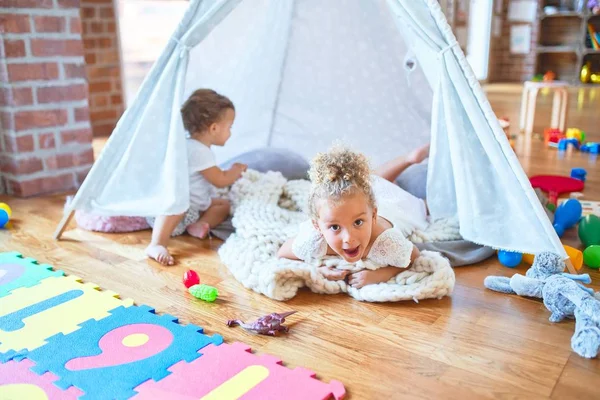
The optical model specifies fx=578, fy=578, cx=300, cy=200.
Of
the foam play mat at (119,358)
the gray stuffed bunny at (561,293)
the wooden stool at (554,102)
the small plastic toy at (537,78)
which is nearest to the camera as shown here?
the foam play mat at (119,358)

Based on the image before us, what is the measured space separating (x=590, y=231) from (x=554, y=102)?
229 cm

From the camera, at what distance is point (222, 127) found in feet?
6.38

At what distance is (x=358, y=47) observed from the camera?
2301 millimetres

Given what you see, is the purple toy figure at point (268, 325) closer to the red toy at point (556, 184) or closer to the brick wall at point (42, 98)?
the red toy at point (556, 184)

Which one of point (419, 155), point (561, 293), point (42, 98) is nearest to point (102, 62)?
point (42, 98)

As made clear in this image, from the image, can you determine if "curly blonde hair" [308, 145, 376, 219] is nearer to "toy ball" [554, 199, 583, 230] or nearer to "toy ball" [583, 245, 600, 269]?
"toy ball" [583, 245, 600, 269]

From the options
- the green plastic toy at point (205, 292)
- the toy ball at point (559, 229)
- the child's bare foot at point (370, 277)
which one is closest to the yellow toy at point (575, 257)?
the toy ball at point (559, 229)

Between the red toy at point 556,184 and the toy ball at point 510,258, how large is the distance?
679 millimetres

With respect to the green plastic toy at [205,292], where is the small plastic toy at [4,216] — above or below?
above

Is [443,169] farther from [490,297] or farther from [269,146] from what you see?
[269,146]

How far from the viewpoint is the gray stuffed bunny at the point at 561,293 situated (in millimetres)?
1194

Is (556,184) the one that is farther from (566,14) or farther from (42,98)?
(566,14)

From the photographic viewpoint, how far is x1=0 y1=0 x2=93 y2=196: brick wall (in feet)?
7.38

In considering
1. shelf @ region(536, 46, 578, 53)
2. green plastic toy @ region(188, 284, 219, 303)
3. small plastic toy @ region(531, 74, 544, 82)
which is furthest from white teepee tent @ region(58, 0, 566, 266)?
shelf @ region(536, 46, 578, 53)
